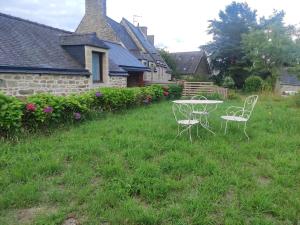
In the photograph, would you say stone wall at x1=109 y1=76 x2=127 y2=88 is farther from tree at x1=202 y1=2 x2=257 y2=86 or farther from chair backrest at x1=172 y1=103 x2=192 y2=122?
tree at x1=202 y1=2 x2=257 y2=86

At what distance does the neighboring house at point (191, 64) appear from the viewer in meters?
36.0

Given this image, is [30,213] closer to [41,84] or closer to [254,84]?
[41,84]

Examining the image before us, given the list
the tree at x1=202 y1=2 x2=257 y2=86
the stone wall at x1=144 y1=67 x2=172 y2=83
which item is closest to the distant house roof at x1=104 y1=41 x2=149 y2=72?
the stone wall at x1=144 y1=67 x2=172 y2=83

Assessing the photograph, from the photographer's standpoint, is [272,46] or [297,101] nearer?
[297,101]

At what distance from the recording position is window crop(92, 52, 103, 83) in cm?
1154

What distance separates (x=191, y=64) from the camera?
37.3 metres

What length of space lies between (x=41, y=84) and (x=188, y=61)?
3178 cm

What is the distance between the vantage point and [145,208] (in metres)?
2.87

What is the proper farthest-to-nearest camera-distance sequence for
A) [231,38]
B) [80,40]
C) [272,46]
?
[231,38], [272,46], [80,40]

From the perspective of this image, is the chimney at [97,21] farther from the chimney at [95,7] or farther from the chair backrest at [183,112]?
the chair backrest at [183,112]

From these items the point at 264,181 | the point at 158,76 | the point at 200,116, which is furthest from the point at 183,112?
the point at 158,76

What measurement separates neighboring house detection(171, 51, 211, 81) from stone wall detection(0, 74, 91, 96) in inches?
1038

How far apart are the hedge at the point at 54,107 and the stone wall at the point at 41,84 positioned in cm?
182

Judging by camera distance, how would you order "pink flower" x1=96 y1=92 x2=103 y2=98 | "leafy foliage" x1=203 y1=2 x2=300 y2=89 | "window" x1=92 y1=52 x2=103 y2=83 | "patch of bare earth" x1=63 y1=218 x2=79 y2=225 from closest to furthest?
"patch of bare earth" x1=63 y1=218 x2=79 y2=225
"pink flower" x1=96 y1=92 x2=103 y2=98
"window" x1=92 y1=52 x2=103 y2=83
"leafy foliage" x1=203 y1=2 x2=300 y2=89
